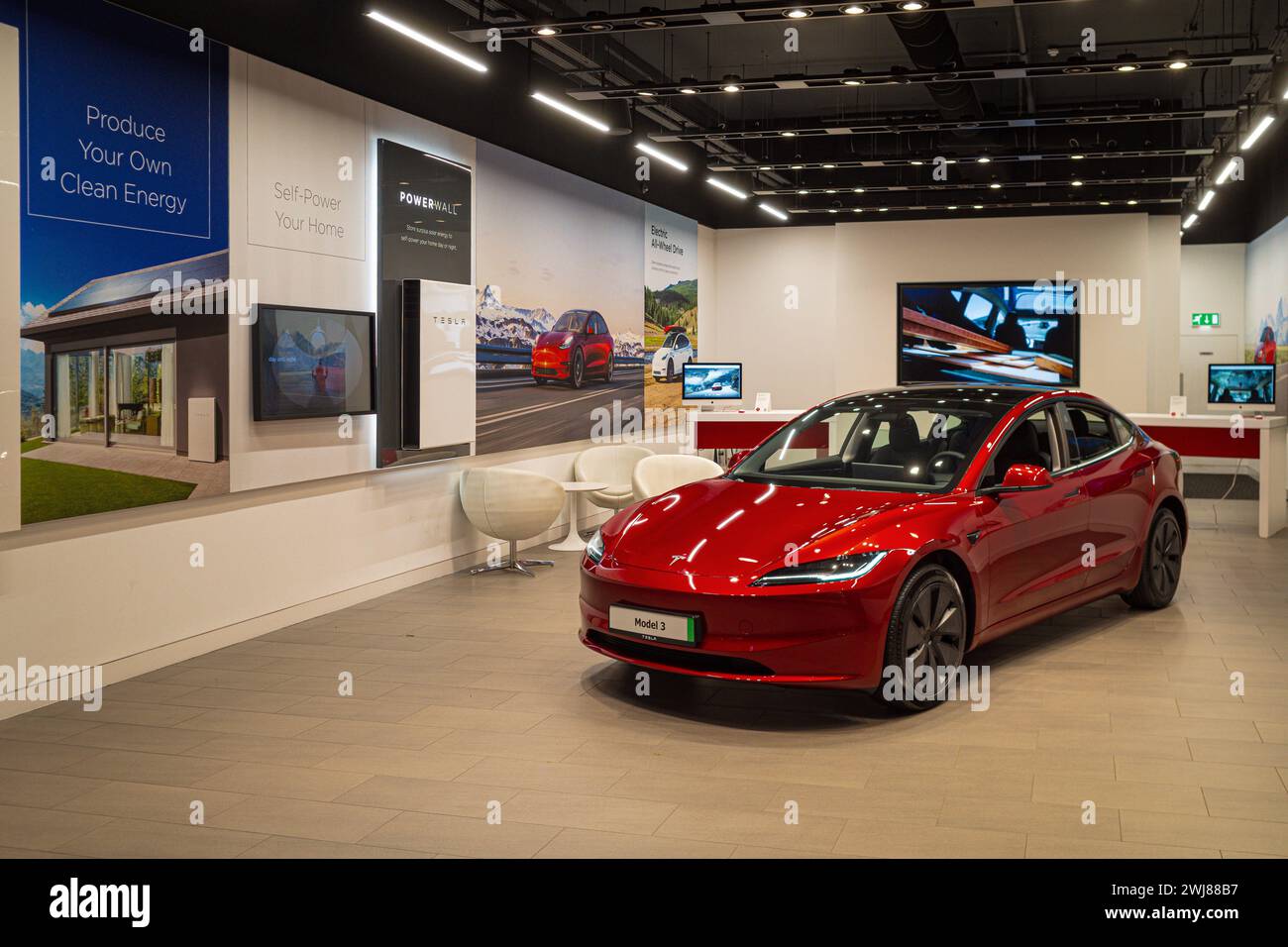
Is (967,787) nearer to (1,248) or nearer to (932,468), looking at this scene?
(932,468)

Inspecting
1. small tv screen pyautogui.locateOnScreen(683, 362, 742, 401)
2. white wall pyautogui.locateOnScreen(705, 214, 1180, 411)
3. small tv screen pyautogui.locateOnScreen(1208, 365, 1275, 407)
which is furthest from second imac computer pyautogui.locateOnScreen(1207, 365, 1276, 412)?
small tv screen pyautogui.locateOnScreen(683, 362, 742, 401)

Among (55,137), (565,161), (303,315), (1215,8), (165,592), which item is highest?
(1215,8)

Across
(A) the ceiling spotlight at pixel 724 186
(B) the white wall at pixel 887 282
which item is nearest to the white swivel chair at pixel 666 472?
(A) the ceiling spotlight at pixel 724 186

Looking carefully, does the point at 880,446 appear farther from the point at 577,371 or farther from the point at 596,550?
the point at 577,371

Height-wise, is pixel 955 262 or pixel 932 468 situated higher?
pixel 955 262

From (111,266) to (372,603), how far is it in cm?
280

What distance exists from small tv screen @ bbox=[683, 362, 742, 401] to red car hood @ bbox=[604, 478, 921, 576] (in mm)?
7581

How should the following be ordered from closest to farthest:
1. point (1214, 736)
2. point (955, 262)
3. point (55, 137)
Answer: point (1214, 736)
point (55, 137)
point (955, 262)

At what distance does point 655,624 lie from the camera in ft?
15.6

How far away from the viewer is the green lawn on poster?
5.12m

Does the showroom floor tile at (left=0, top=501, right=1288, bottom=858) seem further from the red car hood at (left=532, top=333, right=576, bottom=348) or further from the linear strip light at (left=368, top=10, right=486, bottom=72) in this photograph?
the red car hood at (left=532, top=333, right=576, bottom=348)

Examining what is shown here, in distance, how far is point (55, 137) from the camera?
521 centimetres

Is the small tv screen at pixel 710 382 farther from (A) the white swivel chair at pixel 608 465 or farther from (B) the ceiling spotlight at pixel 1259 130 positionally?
(B) the ceiling spotlight at pixel 1259 130
